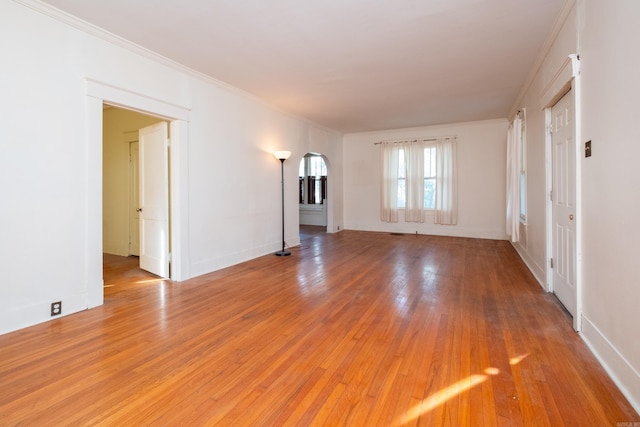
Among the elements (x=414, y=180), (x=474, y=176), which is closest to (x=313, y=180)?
(x=414, y=180)

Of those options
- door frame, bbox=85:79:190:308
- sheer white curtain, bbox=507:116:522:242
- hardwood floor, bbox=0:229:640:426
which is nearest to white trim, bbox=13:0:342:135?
door frame, bbox=85:79:190:308

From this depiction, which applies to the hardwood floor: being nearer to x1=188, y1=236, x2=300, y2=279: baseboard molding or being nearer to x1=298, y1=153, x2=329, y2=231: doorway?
x1=188, y1=236, x2=300, y2=279: baseboard molding

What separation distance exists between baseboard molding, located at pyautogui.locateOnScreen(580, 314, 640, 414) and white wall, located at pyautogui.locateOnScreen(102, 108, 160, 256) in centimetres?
644

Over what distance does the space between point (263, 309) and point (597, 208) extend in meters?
2.83

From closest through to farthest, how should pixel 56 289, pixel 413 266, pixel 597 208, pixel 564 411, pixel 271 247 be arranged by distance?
pixel 564 411, pixel 597 208, pixel 56 289, pixel 413 266, pixel 271 247

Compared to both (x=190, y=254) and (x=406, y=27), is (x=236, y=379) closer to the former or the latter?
(x=190, y=254)

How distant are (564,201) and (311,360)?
2824mm

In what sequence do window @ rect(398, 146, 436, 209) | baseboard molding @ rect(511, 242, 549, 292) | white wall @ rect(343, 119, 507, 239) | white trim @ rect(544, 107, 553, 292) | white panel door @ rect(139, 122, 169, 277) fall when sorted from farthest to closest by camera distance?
window @ rect(398, 146, 436, 209) < white wall @ rect(343, 119, 507, 239) < white panel door @ rect(139, 122, 169, 277) < baseboard molding @ rect(511, 242, 549, 292) < white trim @ rect(544, 107, 553, 292)

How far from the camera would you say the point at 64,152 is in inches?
113

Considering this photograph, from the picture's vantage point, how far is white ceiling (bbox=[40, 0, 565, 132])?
2746 millimetres

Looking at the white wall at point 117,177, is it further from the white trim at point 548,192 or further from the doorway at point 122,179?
the white trim at point 548,192

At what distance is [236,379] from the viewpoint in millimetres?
1910

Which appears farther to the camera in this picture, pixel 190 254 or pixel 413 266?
pixel 413 266

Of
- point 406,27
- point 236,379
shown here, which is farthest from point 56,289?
point 406,27
